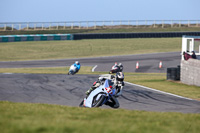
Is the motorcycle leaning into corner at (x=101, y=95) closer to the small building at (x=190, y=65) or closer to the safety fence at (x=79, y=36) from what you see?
the small building at (x=190, y=65)

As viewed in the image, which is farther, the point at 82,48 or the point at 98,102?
the point at 82,48

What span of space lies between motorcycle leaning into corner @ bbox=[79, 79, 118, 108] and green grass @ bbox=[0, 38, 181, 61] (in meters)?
39.0

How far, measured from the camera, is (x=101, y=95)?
11.6m

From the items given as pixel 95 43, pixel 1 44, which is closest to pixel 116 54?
pixel 95 43

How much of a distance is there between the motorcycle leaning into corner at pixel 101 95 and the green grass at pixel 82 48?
38951mm

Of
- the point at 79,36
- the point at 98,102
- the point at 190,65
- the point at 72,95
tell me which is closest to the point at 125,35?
the point at 79,36

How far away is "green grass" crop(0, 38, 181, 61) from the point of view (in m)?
52.5

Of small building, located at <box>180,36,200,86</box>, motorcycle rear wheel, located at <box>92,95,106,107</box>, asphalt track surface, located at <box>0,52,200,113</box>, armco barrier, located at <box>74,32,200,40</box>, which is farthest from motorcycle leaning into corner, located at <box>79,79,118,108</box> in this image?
armco barrier, located at <box>74,32,200,40</box>

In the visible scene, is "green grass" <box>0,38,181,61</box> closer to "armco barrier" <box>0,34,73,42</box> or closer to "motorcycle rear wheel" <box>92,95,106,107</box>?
"armco barrier" <box>0,34,73,42</box>

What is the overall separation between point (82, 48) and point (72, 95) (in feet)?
130

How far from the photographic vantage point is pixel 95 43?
61.0 metres

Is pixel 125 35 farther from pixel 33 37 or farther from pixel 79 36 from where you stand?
pixel 33 37

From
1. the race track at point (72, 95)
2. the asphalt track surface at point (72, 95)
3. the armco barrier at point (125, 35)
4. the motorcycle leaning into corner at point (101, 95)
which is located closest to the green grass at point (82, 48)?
the armco barrier at point (125, 35)

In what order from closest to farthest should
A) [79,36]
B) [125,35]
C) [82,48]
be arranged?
[82,48] < [79,36] < [125,35]
